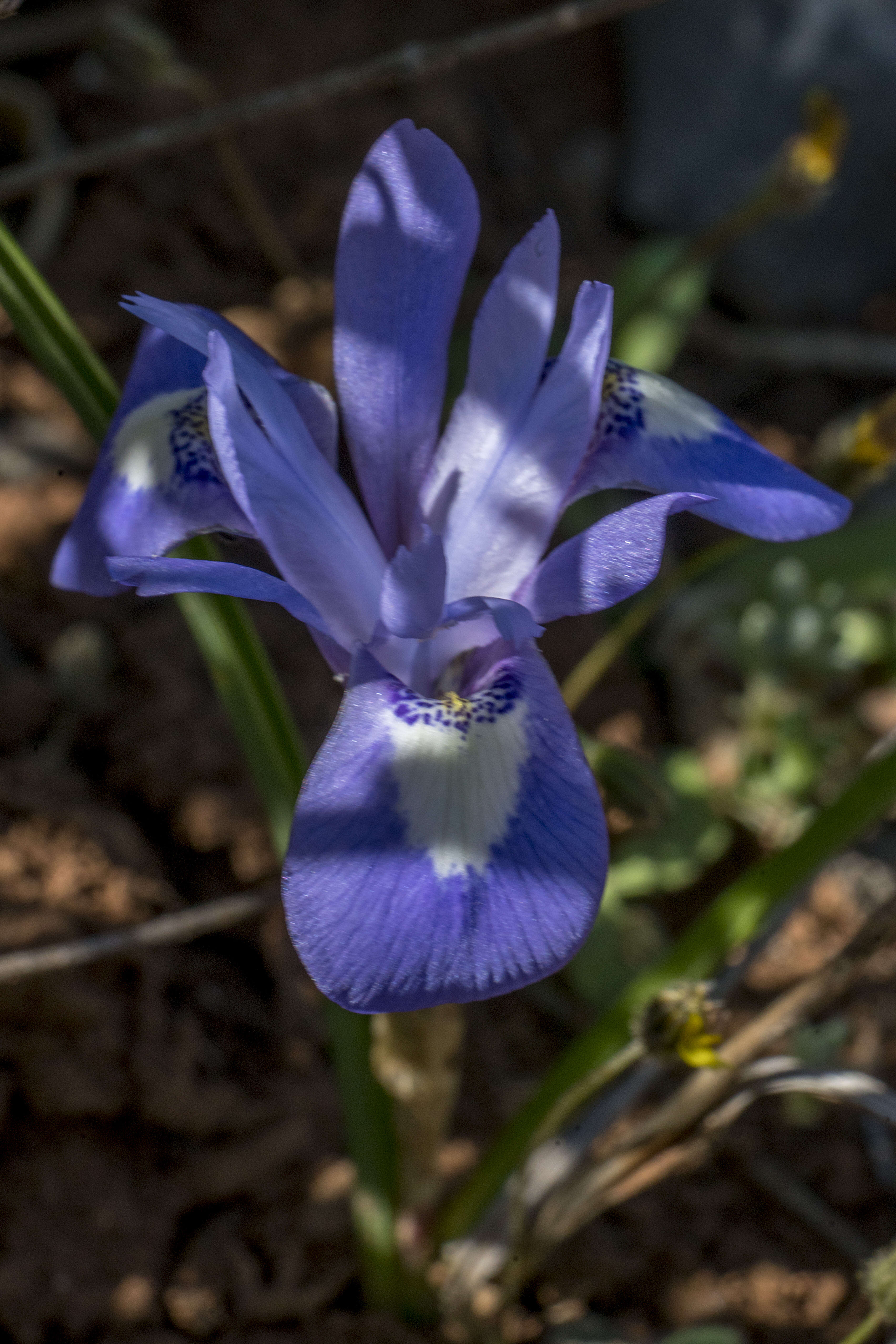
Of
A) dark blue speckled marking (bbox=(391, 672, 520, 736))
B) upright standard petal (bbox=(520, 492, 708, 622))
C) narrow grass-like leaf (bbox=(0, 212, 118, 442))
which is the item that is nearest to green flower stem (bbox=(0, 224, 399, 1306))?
narrow grass-like leaf (bbox=(0, 212, 118, 442))

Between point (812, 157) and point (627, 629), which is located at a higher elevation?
point (812, 157)

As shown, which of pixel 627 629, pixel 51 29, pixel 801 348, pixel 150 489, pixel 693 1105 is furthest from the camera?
pixel 801 348

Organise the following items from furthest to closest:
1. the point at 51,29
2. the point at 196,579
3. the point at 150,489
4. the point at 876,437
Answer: the point at 51,29
the point at 876,437
the point at 150,489
the point at 196,579

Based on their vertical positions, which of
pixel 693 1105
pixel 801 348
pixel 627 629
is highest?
pixel 801 348

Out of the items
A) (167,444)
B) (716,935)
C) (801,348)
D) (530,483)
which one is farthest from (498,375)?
(801,348)

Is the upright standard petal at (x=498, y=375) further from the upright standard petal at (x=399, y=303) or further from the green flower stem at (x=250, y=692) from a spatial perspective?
the green flower stem at (x=250, y=692)

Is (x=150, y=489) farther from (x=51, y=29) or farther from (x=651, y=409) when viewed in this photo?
(x=51, y=29)
